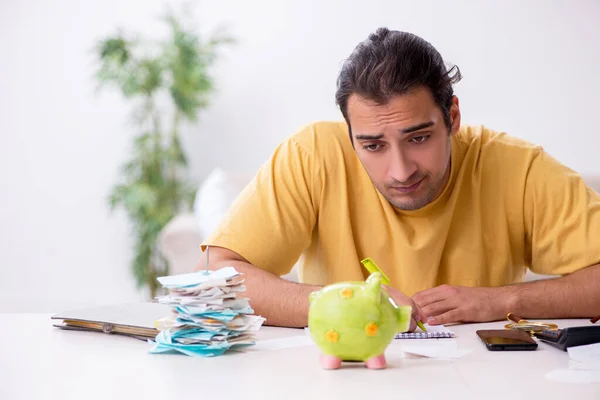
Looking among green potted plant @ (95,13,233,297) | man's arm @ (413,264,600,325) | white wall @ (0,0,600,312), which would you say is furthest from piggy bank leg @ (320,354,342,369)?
white wall @ (0,0,600,312)

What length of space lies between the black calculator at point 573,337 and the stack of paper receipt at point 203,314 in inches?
20.1

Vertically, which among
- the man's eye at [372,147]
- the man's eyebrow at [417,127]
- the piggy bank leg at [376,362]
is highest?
the man's eyebrow at [417,127]

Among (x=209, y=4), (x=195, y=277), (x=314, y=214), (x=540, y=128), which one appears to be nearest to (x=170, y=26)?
(x=209, y=4)

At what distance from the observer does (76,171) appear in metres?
4.98

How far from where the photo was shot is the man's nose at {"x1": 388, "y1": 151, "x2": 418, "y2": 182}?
1673 millimetres

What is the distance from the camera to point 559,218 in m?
1.87

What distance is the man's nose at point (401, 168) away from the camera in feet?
5.49

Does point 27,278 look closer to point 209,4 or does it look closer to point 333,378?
point 209,4

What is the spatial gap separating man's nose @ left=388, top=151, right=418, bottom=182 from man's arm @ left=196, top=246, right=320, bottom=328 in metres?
0.31

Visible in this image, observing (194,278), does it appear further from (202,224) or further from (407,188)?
(202,224)

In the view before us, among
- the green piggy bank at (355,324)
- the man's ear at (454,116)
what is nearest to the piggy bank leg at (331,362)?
the green piggy bank at (355,324)

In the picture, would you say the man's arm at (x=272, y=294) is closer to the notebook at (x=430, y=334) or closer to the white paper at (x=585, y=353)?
the notebook at (x=430, y=334)

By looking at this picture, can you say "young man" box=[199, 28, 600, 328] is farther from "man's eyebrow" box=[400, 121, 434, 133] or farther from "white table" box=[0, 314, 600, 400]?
"white table" box=[0, 314, 600, 400]

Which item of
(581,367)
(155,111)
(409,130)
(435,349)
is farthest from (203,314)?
(155,111)
